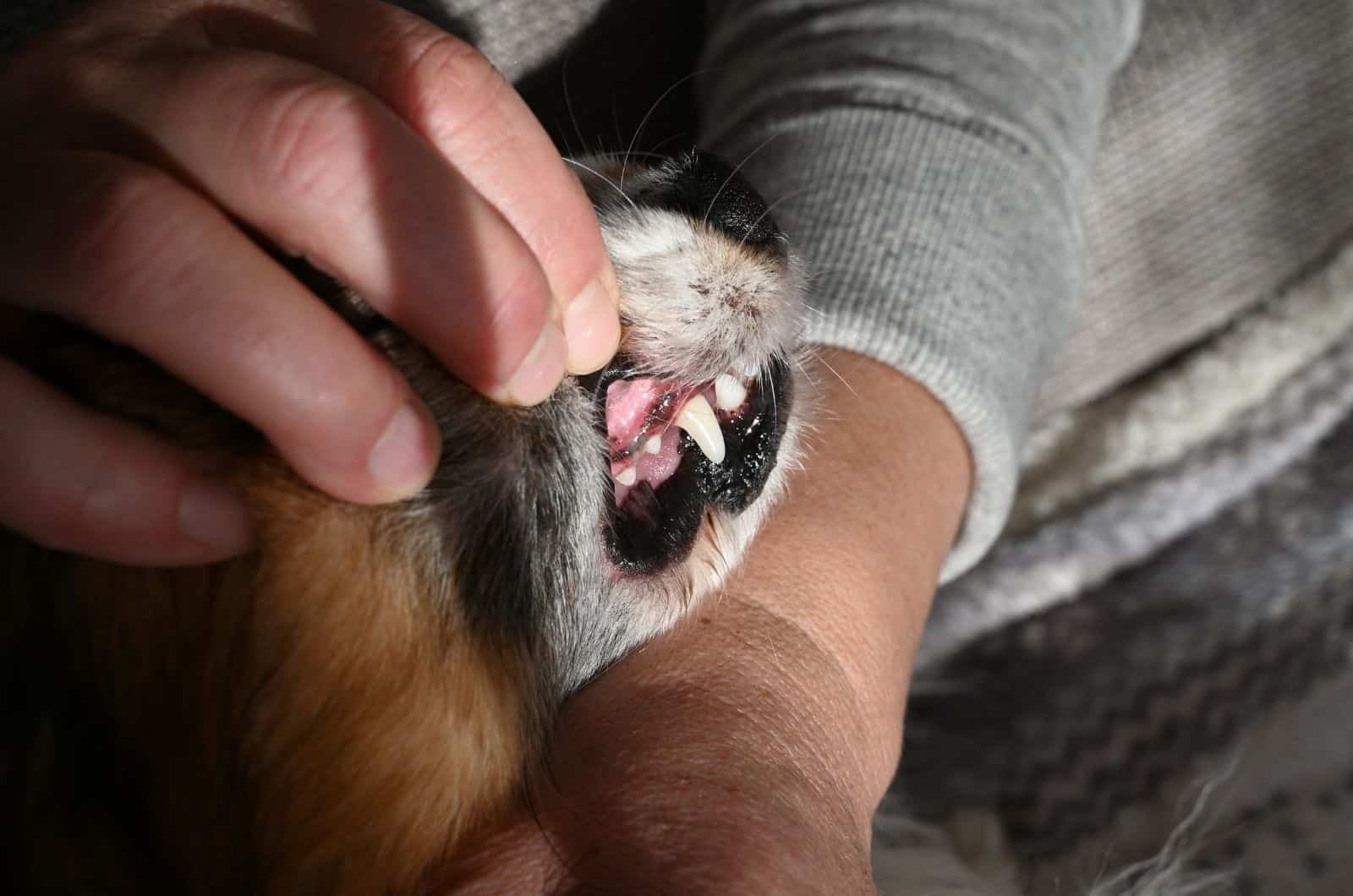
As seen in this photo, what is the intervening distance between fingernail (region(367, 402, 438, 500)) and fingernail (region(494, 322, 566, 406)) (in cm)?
6

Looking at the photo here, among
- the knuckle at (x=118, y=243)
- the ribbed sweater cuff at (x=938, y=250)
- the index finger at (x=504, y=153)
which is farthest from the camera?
the ribbed sweater cuff at (x=938, y=250)

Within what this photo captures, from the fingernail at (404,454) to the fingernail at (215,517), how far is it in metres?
0.09

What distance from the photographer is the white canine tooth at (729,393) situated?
36.7 inches

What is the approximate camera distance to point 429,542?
2.39 ft

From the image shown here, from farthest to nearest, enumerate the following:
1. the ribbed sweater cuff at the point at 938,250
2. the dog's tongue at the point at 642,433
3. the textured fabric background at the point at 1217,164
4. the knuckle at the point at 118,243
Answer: the textured fabric background at the point at 1217,164 < the ribbed sweater cuff at the point at 938,250 < the dog's tongue at the point at 642,433 < the knuckle at the point at 118,243

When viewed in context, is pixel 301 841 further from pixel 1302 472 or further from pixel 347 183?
pixel 1302 472

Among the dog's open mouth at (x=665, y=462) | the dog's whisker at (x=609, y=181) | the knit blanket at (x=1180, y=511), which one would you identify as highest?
the dog's whisker at (x=609, y=181)

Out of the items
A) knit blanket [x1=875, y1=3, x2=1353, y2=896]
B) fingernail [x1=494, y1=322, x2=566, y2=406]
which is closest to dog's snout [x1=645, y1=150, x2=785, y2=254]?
fingernail [x1=494, y1=322, x2=566, y2=406]

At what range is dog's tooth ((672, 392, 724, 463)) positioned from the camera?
2.92 ft

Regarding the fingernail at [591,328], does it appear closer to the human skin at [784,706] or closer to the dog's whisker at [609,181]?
the dog's whisker at [609,181]

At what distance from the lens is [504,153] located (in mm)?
739

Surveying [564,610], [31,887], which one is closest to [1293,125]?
[564,610]

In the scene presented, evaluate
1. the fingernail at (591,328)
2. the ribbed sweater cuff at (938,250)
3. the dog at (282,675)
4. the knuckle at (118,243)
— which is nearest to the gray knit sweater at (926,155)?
the ribbed sweater cuff at (938,250)

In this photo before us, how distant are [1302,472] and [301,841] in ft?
5.19
